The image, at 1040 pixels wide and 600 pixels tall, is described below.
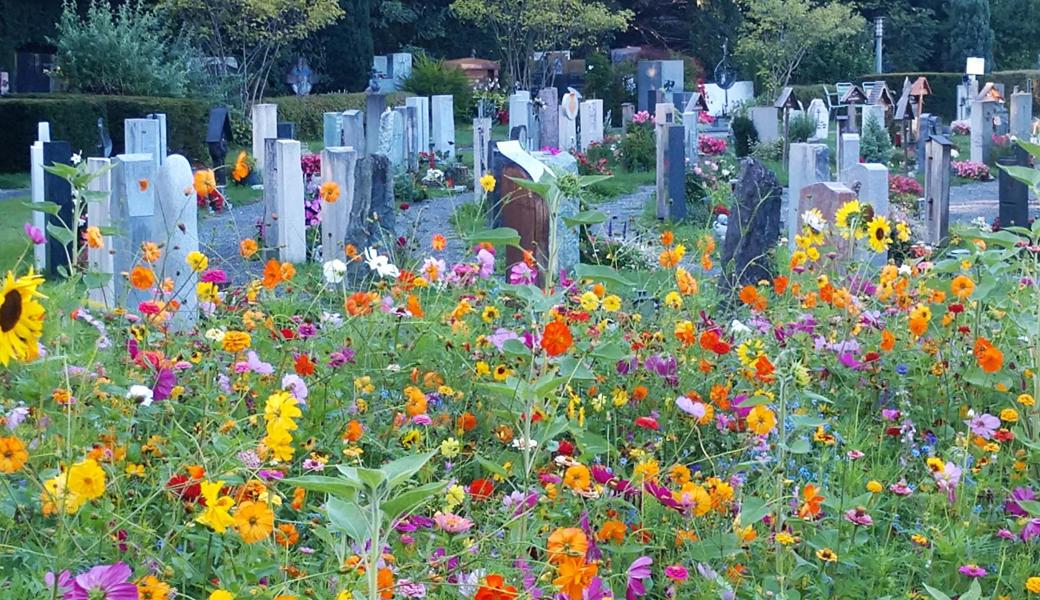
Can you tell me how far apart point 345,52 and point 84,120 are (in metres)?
14.7

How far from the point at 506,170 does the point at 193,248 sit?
1586 mm

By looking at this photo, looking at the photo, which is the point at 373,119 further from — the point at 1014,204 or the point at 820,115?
the point at 820,115

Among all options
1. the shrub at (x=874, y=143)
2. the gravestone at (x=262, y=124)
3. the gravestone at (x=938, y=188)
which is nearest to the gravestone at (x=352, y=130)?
the gravestone at (x=262, y=124)

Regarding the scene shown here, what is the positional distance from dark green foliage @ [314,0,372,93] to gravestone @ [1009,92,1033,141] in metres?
16.3

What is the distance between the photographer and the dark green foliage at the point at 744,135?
22.4m

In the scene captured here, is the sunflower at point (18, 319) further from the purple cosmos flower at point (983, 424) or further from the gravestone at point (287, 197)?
the gravestone at point (287, 197)

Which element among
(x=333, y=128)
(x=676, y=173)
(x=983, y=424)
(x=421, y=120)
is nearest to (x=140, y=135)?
(x=333, y=128)

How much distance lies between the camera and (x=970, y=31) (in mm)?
41031

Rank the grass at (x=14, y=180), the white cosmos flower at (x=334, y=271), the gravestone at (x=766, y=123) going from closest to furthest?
the white cosmos flower at (x=334, y=271)
the grass at (x=14, y=180)
the gravestone at (x=766, y=123)

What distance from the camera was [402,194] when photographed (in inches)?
612

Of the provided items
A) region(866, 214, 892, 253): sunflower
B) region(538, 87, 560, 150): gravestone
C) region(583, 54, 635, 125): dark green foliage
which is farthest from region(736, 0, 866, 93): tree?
region(866, 214, 892, 253): sunflower

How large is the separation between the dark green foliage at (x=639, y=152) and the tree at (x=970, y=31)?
24.5m

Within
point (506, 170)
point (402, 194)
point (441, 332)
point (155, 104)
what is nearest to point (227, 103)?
point (155, 104)

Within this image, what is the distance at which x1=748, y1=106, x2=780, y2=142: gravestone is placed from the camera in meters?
22.4
